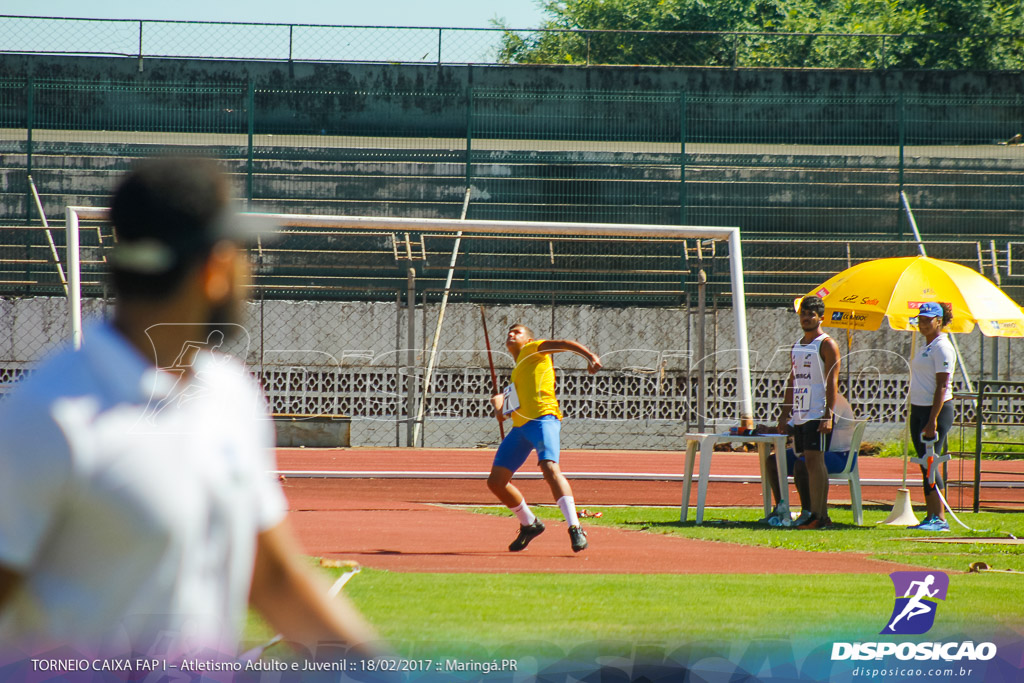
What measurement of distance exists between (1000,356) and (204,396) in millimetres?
20775

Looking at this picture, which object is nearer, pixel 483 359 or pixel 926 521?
pixel 926 521

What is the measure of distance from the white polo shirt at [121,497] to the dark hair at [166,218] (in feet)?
0.36

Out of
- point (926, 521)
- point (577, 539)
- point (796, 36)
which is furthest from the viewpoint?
point (796, 36)

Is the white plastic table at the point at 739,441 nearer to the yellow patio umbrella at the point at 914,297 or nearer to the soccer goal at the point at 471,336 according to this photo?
the yellow patio umbrella at the point at 914,297

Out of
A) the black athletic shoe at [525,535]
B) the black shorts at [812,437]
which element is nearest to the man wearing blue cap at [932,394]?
the black shorts at [812,437]

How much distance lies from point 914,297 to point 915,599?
5.91m

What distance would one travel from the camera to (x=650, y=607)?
6281 millimetres

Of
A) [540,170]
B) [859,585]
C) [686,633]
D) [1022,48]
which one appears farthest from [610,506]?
[1022,48]

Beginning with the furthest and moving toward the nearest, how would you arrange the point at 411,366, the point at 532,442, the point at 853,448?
the point at 411,366, the point at 853,448, the point at 532,442

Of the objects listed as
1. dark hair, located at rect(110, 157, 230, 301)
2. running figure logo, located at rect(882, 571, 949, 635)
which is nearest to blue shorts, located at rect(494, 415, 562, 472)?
running figure logo, located at rect(882, 571, 949, 635)

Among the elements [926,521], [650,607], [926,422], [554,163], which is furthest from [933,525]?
[554,163]

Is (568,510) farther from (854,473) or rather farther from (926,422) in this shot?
(926,422)

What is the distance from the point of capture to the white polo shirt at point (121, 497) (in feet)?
6.05

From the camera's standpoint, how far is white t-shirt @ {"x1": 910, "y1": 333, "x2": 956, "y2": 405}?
1027 cm
